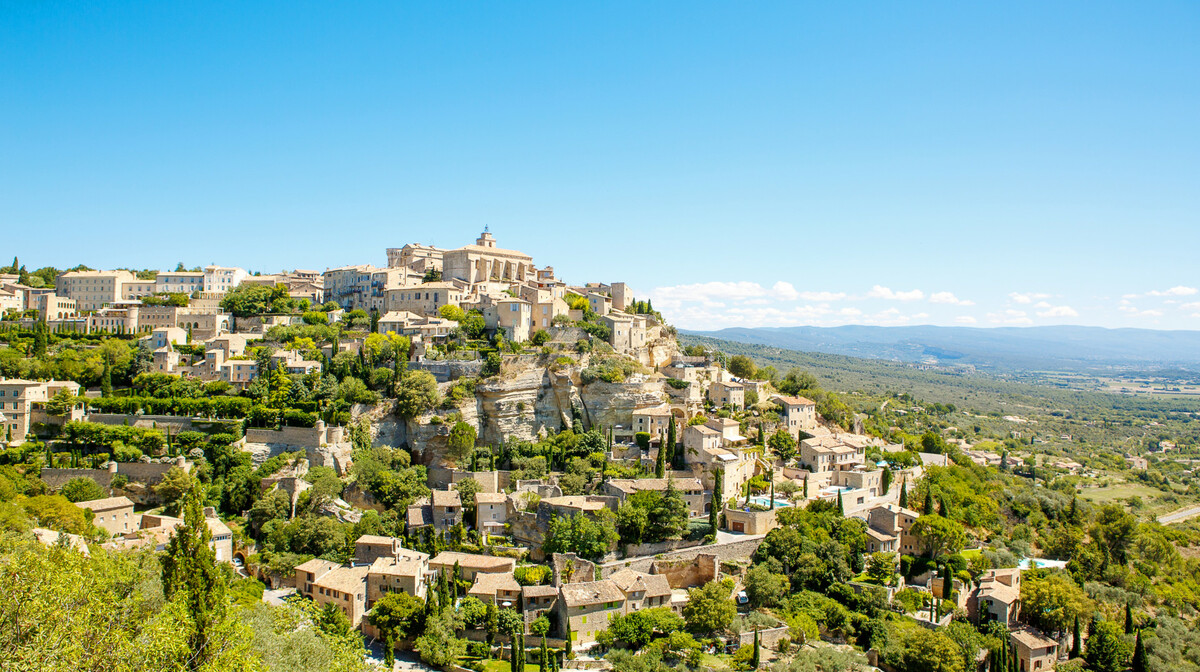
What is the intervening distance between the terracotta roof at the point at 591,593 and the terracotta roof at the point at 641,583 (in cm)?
46

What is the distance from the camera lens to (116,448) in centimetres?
4106

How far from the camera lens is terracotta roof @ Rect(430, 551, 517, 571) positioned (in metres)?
35.7

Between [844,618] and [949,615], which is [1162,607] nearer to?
[949,615]

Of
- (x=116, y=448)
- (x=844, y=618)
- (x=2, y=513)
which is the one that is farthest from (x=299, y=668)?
(x=116, y=448)

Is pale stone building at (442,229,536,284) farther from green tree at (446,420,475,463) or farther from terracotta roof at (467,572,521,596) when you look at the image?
terracotta roof at (467,572,521,596)

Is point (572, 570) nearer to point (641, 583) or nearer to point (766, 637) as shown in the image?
point (641, 583)

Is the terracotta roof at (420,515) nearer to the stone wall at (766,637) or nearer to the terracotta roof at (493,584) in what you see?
the terracotta roof at (493,584)

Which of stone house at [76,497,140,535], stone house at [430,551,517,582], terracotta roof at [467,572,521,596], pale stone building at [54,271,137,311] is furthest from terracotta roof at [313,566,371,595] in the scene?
pale stone building at [54,271,137,311]

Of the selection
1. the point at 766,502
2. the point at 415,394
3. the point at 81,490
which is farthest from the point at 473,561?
the point at 81,490

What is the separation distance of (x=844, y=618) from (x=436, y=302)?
37.8 m

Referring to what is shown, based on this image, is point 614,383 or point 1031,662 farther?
point 614,383

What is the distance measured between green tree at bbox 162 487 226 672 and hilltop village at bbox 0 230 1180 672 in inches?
4.7

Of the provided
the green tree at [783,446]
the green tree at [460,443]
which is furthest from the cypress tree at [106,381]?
the green tree at [783,446]

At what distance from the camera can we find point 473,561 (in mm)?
36031
